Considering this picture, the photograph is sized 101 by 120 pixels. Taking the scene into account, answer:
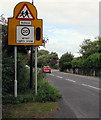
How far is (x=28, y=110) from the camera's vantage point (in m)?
7.08

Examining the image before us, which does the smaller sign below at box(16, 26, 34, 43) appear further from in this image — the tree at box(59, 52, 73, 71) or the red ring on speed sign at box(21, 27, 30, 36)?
the tree at box(59, 52, 73, 71)

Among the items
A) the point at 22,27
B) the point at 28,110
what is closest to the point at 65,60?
the point at 22,27

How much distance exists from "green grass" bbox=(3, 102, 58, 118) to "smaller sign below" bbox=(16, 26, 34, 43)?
2.75 meters

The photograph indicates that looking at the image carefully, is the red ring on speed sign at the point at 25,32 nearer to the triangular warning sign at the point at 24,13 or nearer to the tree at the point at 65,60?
the triangular warning sign at the point at 24,13

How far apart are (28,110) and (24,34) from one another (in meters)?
3.56

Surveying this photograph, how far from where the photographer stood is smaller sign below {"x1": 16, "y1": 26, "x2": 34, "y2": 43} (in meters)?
9.23

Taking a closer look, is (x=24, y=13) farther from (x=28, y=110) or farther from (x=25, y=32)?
(x=28, y=110)

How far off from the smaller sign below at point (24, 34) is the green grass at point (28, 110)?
275 cm

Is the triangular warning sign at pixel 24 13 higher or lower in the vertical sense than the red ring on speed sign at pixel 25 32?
higher

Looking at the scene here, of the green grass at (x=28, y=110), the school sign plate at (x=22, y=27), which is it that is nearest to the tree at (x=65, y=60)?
the school sign plate at (x=22, y=27)

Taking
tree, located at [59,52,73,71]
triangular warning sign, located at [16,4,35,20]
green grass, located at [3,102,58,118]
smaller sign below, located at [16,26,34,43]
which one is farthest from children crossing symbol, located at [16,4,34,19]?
tree, located at [59,52,73,71]

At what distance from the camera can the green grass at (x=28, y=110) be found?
21.1 feet

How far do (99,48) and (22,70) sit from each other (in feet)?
110

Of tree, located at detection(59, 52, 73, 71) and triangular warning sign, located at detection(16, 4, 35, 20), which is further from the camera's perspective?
tree, located at detection(59, 52, 73, 71)
